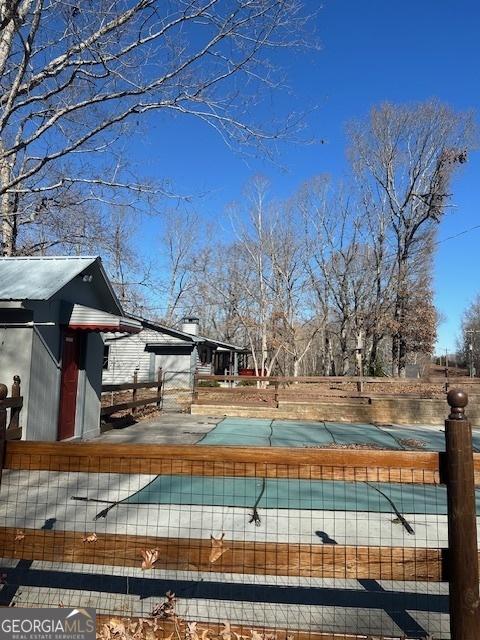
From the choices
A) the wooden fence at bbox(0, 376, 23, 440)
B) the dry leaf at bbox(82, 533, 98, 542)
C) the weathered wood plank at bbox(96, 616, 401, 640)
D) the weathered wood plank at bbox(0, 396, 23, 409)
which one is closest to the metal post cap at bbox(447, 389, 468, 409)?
the weathered wood plank at bbox(96, 616, 401, 640)

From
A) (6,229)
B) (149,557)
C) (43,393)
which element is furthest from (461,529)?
(6,229)

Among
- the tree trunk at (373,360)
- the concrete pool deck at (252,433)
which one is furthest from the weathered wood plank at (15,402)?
the tree trunk at (373,360)

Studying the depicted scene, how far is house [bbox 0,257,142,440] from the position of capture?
27.3 feet

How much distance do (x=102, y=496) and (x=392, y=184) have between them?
32.3m

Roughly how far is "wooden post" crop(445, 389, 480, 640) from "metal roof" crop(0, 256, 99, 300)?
23.4 ft

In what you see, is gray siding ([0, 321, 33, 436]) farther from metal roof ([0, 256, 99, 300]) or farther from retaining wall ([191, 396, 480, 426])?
retaining wall ([191, 396, 480, 426])

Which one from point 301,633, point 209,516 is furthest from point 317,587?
point 209,516

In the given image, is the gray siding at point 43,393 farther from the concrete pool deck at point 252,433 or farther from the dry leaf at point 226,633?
the dry leaf at point 226,633

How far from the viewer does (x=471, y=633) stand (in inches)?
84.7

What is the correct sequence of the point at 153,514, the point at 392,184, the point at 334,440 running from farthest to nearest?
the point at 392,184 < the point at 334,440 < the point at 153,514

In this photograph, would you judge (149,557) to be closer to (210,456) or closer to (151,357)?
(210,456)

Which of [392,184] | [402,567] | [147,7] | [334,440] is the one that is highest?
[392,184]

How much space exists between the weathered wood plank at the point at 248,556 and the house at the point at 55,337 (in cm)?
603

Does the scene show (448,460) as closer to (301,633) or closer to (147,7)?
(301,633)
